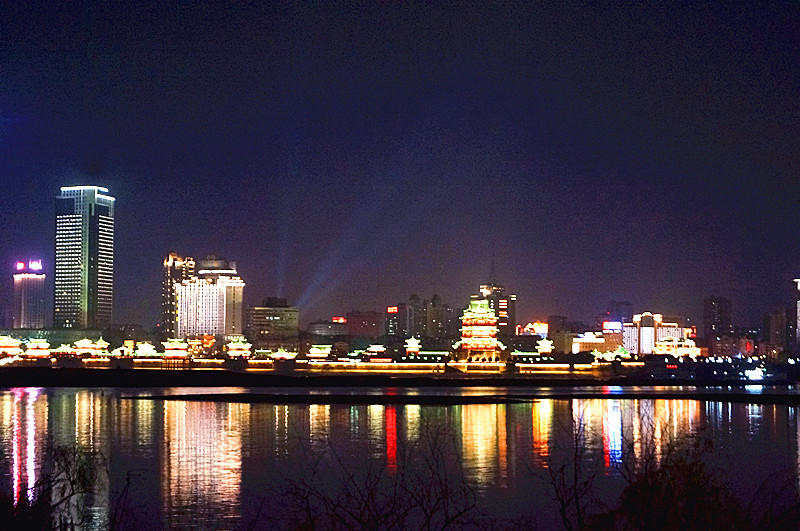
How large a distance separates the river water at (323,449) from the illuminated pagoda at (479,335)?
101 meters

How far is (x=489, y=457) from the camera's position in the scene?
113 feet

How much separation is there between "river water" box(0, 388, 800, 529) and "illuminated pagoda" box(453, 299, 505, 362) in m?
101

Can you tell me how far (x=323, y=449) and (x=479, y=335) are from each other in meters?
132

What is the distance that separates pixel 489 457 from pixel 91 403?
122 feet

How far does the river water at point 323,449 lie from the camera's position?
78.4 ft

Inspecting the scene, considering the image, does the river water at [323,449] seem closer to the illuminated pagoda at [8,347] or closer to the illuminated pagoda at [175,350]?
the illuminated pagoda at [175,350]

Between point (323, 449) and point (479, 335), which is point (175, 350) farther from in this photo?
point (323, 449)

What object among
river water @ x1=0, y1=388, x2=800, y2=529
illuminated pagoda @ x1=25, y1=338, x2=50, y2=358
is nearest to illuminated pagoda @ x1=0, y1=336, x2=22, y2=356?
illuminated pagoda @ x1=25, y1=338, x2=50, y2=358

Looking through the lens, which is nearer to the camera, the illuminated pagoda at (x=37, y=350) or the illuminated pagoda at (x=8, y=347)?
the illuminated pagoda at (x=8, y=347)

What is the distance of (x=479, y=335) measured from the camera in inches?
6604

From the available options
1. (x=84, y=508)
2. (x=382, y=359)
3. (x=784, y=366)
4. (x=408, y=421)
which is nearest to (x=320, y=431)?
(x=408, y=421)

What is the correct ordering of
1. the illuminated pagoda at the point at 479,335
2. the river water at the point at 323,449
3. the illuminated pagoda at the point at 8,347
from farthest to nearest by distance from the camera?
the illuminated pagoda at the point at 8,347
the illuminated pagoda at the point at 479,335
the river water at the point at 323,449

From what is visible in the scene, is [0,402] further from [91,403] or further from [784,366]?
[784,366]

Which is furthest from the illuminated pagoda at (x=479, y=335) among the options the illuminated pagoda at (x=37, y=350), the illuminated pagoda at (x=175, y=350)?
the illuminated pagoda at (x=37, y=350)
